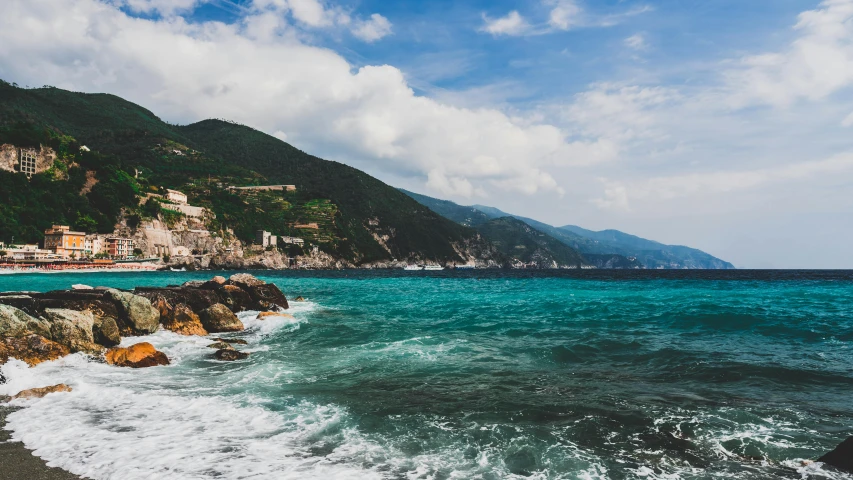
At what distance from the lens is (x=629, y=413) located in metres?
10.6

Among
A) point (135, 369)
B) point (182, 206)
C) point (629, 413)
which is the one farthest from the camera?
point (182, 206)

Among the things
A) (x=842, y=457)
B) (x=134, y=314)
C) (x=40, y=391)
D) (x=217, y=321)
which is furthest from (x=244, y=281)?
(x=842, y=457)

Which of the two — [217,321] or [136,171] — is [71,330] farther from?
[136,171]

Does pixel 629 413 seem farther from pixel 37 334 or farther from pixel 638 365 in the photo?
pixel 37 334

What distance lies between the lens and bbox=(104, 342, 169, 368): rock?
15.3m

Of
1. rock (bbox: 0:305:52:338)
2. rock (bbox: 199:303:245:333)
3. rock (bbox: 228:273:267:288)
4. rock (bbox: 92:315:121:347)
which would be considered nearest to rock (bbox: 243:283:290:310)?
rock (bbox: 228:273:267:288)

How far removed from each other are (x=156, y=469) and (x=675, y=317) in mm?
29266

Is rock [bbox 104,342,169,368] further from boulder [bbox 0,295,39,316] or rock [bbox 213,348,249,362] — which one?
boulder [bbox 0,295,39,316]

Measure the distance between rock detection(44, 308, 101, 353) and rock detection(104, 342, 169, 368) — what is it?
1.39 metres

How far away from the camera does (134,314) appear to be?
829 inches

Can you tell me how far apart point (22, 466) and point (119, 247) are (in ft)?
413

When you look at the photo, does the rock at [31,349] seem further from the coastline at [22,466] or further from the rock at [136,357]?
the coastline at [22,466]

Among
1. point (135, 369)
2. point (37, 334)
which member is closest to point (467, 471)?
point (135, 369)

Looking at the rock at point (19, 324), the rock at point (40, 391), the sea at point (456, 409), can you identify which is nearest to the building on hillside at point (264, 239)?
the sea at point (456, 409)
